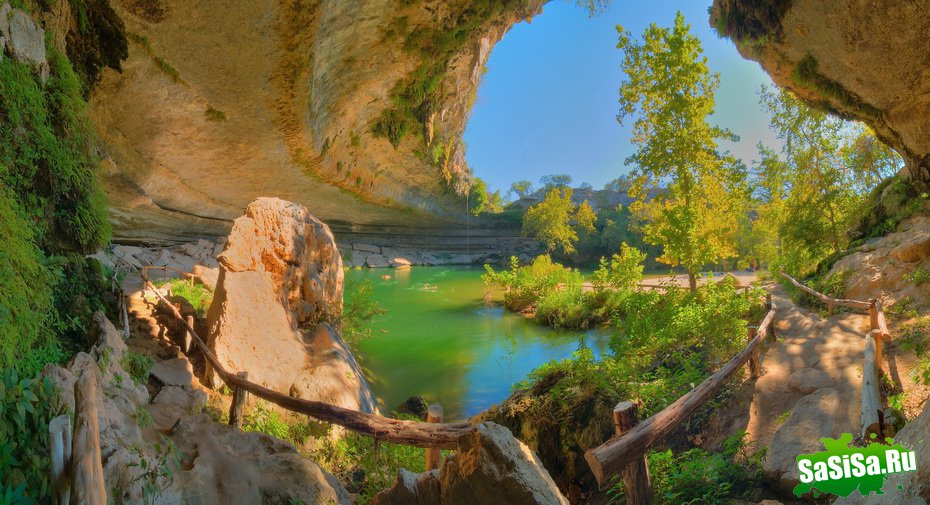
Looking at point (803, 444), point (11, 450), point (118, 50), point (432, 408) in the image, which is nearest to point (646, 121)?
point (803, 444)

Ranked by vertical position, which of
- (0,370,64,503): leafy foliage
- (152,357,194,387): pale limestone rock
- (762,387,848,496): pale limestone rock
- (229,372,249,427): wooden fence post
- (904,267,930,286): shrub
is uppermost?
(904,267,930,286): shrub

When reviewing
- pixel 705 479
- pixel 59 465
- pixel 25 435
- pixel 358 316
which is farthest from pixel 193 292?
pixel 705 479

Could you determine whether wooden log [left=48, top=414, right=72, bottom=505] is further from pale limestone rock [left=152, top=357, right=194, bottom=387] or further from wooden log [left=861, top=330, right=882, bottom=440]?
wooden log [left=861, top=330, right=882, bottom=440]

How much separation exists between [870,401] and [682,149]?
23.9 ft

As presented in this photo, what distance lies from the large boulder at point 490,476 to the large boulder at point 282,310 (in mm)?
3397

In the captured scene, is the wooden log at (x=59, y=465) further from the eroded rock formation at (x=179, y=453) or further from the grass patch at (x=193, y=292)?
the grass patch at (x=193, y=292)

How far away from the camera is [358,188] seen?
16.0 metres

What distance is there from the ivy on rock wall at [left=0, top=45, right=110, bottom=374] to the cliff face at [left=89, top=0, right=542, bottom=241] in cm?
280

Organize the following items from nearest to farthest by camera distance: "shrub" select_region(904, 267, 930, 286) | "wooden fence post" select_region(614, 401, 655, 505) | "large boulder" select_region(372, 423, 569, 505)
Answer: "large boulder" select_region(372, 423, 569, 505) → "wooden fence post" select_region(614, 401, 655, 505) → "shrub" select_region(904, 267, 930, 286)

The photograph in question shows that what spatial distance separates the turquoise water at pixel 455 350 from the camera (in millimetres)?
8711

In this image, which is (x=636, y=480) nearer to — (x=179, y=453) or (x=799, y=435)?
(x=799, y=435)

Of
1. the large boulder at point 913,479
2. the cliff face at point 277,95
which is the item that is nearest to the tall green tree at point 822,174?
the cliff face at point 277,95

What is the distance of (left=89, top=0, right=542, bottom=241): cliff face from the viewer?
636cm

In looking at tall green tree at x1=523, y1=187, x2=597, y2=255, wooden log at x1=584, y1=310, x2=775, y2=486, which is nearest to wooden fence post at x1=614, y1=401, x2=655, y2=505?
wooden log at x1=584, y1=310, x2=775, y2=486
